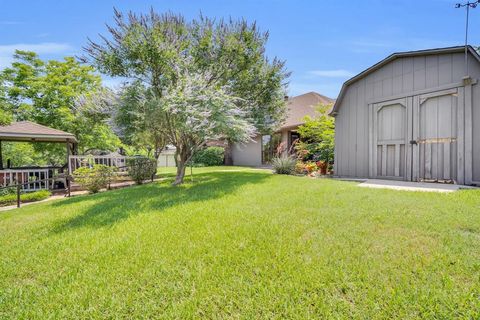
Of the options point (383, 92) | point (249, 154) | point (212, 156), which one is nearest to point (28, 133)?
point (212, 156)

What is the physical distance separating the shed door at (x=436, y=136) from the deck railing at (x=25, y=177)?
12549 millimetres

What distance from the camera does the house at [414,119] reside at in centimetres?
580

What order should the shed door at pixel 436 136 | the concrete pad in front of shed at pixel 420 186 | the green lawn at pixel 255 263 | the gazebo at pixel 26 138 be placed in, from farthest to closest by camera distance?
the gazebo at pixel 26 138, the shed door at pixel 436 136, the concrete pad in front of shed at pixel 420 186, the green lawn at pixel 255 263

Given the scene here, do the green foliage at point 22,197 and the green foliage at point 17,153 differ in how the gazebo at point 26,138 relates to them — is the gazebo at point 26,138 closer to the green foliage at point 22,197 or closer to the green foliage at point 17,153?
the green foliage at point 22,197

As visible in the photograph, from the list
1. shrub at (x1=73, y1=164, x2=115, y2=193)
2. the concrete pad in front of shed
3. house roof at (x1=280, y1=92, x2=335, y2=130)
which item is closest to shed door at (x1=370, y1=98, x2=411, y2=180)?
the concrete pad in front of shed

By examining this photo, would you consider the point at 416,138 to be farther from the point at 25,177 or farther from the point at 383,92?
the point at 25,177

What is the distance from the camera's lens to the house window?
56.9 ft

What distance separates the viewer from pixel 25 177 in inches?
387

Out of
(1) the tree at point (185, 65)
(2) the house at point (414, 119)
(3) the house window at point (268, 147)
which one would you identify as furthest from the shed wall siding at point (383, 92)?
(3) the house window at point (268, 147)

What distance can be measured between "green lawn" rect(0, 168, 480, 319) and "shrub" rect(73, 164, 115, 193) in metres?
4.28

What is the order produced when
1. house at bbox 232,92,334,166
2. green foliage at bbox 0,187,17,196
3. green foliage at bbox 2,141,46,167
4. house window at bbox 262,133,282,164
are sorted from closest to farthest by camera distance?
1. green foliage at bbox 0,187,17,196
2. house at bbox 232,92,334,166
3. house window at bbox 262,133,282,164
4. green foliage at bbox 2,141,46,167

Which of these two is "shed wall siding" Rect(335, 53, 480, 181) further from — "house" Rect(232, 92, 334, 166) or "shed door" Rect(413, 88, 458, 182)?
"house" Rect(232, 92, 334, 166)

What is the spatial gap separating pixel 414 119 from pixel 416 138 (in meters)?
0.54

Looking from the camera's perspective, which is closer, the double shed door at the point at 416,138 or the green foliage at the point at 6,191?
the double shed door at the point at 416,138
